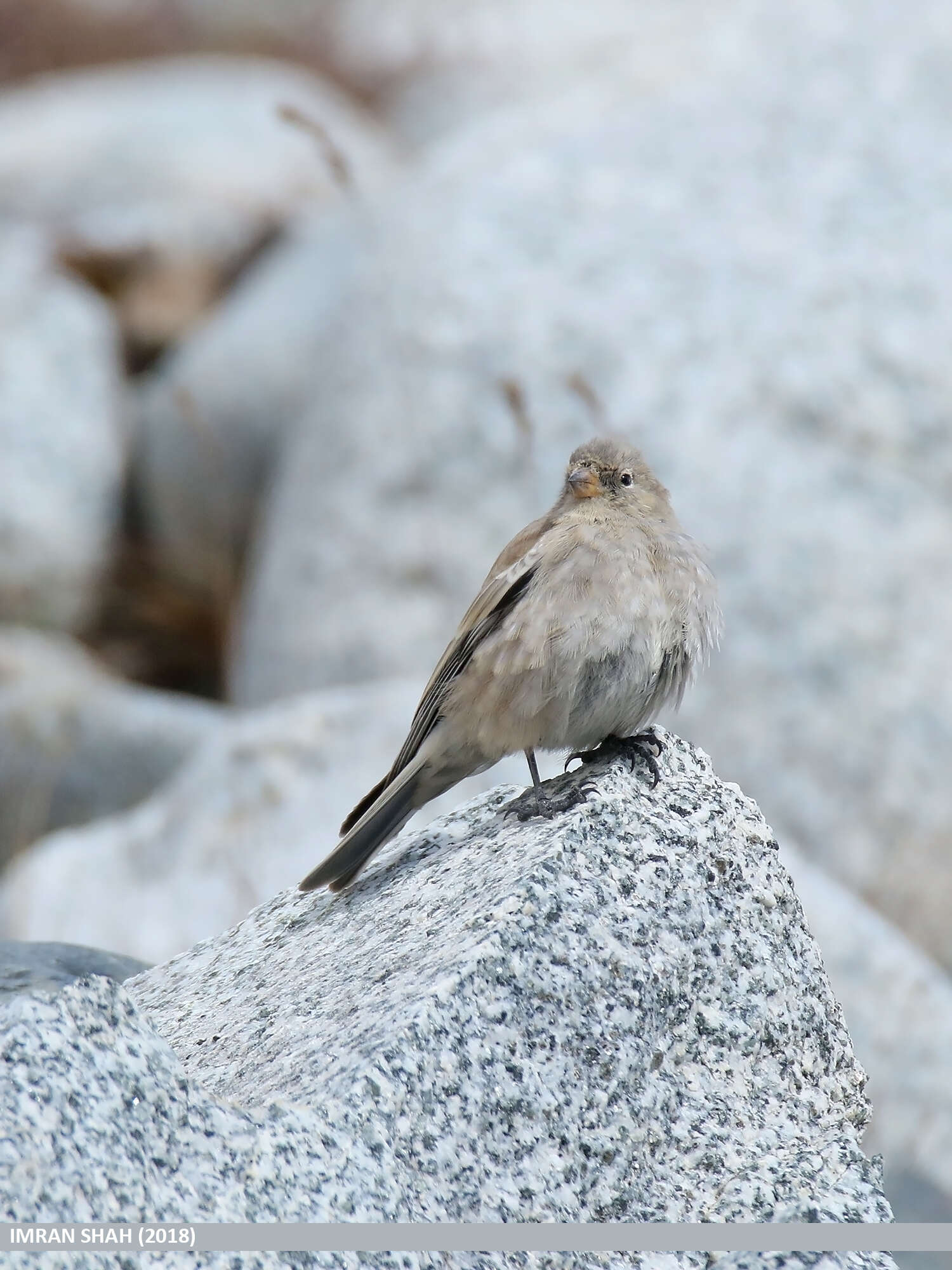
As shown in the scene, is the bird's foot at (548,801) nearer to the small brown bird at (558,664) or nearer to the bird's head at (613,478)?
the small brown bird at (558,664)

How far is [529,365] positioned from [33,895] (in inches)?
139

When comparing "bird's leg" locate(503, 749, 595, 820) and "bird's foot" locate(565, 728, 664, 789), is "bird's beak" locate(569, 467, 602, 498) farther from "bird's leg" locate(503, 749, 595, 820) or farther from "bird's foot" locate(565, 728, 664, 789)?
"bird's leg" locate(503, 749, 595, 820)

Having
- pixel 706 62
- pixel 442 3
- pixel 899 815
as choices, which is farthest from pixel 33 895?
pixel 442 3

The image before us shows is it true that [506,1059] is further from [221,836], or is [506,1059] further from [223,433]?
[223,433]

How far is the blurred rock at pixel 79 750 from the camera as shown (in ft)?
26.6

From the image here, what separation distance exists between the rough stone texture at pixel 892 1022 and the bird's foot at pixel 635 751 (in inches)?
81.4

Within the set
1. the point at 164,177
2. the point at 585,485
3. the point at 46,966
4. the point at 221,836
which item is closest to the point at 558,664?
the point at 585,485

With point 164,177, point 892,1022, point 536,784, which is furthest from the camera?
point 164,177

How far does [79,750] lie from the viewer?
8.15 metres

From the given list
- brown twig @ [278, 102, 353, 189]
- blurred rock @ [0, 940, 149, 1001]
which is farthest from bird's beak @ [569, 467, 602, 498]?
brown twig @ [278, 102, 353, 189]

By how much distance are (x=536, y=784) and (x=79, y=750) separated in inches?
184

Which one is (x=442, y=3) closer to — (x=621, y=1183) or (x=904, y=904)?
(x=904, y=904)

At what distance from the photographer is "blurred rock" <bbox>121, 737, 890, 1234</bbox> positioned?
307 cm

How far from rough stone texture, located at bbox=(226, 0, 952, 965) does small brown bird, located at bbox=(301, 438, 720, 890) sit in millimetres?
2883
